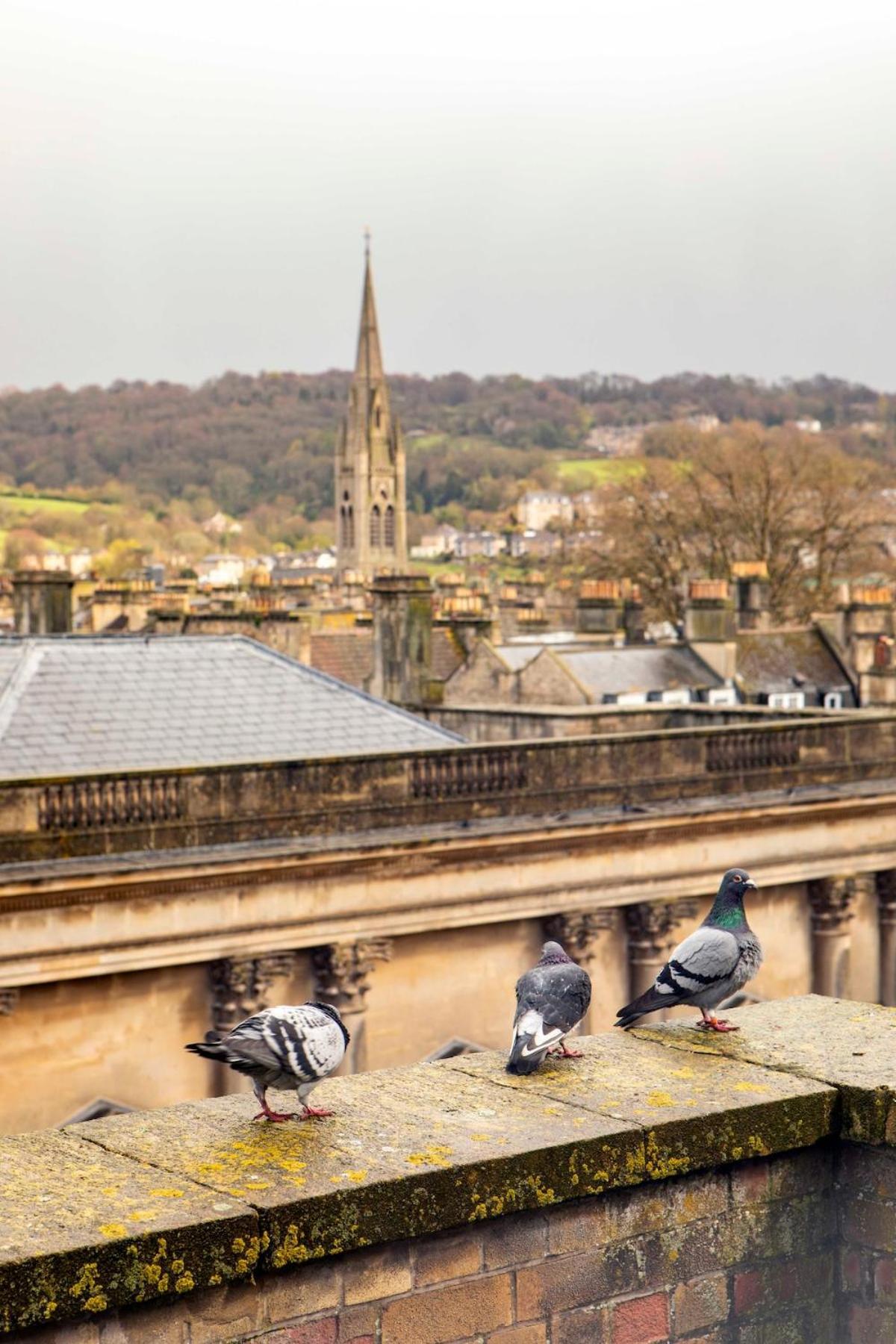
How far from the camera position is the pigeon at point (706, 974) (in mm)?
7352

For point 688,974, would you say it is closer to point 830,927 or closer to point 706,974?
point 706,974

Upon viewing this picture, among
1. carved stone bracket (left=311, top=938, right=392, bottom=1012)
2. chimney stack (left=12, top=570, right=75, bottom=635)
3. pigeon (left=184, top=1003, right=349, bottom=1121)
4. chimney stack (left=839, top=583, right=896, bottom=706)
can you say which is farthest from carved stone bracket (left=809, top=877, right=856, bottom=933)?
chimney stack (left=839, top=583, right=896, bottom=706)

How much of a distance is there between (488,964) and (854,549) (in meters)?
55.7

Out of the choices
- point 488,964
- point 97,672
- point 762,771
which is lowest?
point 488,964

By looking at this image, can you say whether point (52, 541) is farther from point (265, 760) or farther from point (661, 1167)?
point (661, 1167)

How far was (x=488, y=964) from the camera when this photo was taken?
20.9 meters

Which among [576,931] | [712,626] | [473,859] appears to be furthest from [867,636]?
[473,859]

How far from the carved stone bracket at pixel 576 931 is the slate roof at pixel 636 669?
20.6m

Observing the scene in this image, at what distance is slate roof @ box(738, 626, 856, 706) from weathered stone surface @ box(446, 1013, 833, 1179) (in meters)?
43.6

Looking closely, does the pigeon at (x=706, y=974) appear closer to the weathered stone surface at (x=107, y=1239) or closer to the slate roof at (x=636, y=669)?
the weathered stone surface at (x=107, y=1239)

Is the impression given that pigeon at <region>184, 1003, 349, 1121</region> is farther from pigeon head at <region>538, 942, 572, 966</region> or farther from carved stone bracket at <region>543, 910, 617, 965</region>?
carved stone bracket at <region>543, 910, 617, 965</region>

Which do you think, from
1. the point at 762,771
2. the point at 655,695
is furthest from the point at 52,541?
the point at 762,771

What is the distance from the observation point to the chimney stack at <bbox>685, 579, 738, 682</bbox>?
4809 cm

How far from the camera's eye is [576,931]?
21344 mm
